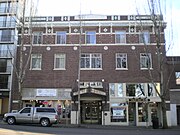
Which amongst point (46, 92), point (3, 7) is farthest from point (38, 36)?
point (3, 7)

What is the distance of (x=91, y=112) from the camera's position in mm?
30359

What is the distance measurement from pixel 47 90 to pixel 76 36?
7.69 meters

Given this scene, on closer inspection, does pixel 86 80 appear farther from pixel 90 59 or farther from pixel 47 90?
pixel 47 90

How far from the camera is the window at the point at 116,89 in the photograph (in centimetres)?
2978

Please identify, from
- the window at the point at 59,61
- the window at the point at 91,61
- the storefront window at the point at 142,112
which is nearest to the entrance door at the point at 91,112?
the window at the point at 91,61

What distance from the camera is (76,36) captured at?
31531 mm

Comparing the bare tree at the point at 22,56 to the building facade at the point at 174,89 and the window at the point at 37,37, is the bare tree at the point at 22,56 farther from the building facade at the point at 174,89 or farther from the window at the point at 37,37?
the building facade at the point at 174,89

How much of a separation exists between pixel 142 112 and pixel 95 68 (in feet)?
25.4

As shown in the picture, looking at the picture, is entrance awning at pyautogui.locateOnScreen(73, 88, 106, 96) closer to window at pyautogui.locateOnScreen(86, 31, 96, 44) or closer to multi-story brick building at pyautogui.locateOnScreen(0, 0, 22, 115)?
window at pyautogui.locateOnScreen(86, 31, 96, 44)

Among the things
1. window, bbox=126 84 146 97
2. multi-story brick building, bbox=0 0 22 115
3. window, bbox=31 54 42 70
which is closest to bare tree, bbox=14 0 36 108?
window, bbox=31 54 42 70

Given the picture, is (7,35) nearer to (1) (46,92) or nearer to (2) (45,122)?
(1) (46,92)

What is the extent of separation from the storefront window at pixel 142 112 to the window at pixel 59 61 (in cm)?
1064

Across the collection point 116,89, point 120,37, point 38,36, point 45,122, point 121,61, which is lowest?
point 45,122

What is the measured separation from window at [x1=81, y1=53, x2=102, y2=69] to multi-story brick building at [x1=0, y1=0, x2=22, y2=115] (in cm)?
1223
